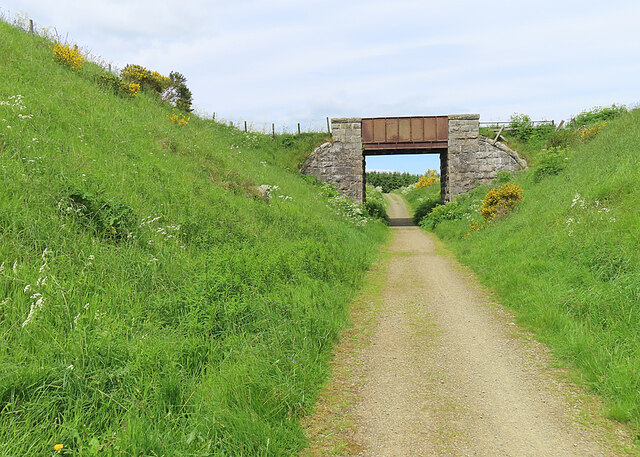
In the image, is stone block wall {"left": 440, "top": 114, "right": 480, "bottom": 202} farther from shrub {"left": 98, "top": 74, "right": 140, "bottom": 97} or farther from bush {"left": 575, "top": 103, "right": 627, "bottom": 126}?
shrub {"left": 98, "top": 74, "right": 140, "bottom": 97}

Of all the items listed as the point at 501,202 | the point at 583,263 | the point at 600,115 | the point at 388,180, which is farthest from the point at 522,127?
the point at 388,180

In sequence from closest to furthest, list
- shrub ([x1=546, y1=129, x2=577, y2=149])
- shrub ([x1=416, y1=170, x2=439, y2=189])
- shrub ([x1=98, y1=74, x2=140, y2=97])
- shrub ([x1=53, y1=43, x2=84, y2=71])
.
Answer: shrub ([x1=53, y1=43, x2=84, y2=71]), shrub ([x1=98, y1=74, x2=140, y2=97]), shrub ([x1=546, y1=129, x2=577, y2=149]), shrub ([x1=416, y1=170, x2=439, y2=189])

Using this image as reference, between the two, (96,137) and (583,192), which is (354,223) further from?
(96,137)

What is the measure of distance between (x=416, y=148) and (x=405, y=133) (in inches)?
47.8

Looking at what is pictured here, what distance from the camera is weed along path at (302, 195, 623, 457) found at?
12.1 feet

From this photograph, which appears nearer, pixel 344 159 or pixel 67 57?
pixel 67 57

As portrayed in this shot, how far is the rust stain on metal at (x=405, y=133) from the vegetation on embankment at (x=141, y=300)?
50.3 feet

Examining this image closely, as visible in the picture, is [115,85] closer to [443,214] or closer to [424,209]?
[443,214]

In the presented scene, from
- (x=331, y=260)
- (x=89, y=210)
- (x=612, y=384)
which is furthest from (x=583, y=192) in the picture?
(x=89, y=210)

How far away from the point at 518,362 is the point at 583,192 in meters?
8.23

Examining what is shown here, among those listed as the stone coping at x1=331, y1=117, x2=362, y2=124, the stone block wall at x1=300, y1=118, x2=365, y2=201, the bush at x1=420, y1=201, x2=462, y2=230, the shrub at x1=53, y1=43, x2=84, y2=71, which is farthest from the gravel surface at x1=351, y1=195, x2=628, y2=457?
the stone coping at x1=331, y1=117, x2=362, y2=124

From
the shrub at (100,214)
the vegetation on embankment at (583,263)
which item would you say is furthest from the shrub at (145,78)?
the vegetation on embankment at (583,263)

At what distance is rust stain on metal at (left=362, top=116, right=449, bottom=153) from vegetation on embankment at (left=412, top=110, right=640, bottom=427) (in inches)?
384

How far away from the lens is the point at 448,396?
4.51 metres
